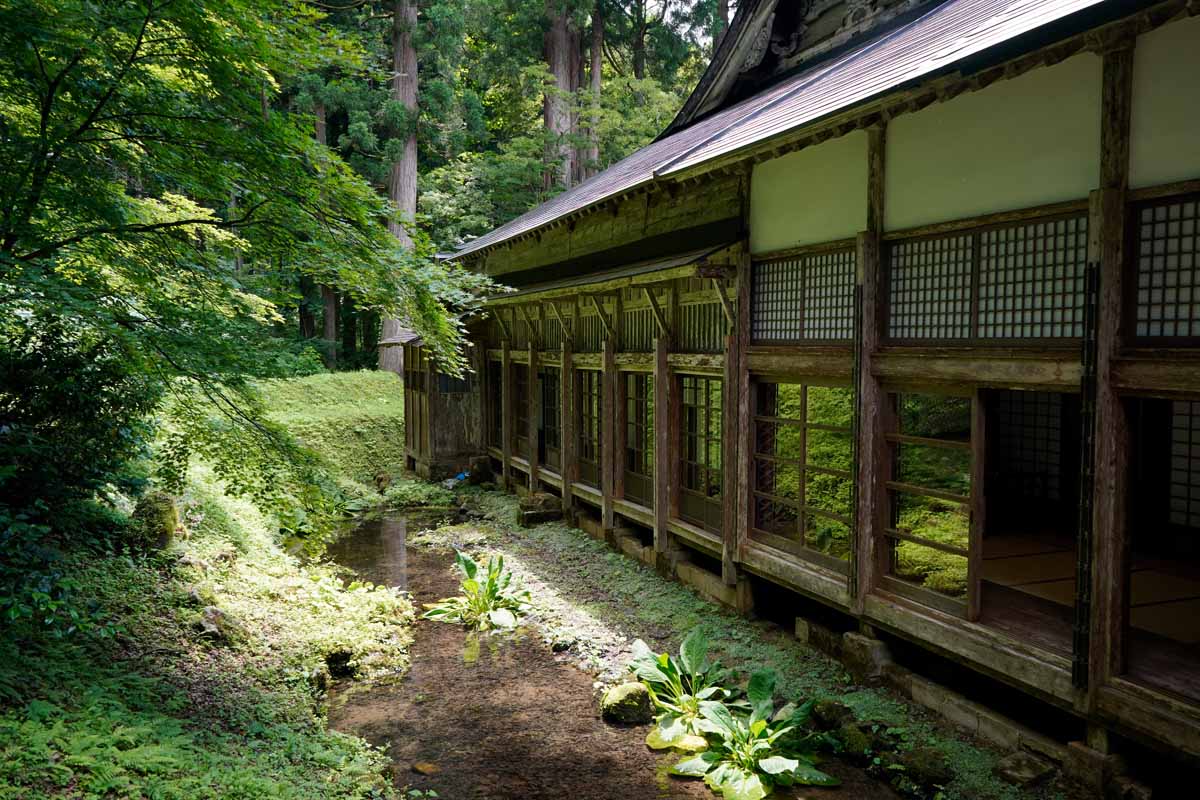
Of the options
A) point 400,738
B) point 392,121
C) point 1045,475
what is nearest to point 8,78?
point 400,738

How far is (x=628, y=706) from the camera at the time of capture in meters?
7.18

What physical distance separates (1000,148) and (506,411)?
12.9 m

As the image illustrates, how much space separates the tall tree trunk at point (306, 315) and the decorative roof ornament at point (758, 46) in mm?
22239

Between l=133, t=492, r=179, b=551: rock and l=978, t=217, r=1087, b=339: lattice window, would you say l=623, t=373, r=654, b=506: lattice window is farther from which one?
l=978, t=217, r=1087, b=339: lattice window

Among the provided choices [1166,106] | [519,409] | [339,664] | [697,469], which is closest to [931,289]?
[1166,106]

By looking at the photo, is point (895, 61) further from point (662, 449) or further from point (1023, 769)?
point (1023, 769)

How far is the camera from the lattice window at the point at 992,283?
5543mm

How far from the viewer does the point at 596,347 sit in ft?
44.3

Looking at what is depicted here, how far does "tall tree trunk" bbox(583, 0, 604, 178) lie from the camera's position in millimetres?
26172

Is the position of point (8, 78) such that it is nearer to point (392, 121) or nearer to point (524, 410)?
point (524, 410)

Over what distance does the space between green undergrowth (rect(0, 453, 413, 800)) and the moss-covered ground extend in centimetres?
1

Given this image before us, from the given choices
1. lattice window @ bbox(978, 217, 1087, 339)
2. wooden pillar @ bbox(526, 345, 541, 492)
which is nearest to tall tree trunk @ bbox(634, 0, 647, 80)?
wooden pillar @ bbox(526, 345, 541, 492)

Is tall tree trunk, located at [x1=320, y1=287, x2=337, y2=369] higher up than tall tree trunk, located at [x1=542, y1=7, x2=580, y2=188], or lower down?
lower down

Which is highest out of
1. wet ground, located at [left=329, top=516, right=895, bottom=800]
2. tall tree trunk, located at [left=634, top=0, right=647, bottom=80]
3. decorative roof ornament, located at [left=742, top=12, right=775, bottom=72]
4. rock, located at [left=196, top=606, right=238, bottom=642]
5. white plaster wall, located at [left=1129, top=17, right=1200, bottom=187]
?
tall tree trunk, located at [left=634, top=0, right=647, bottom=80]
